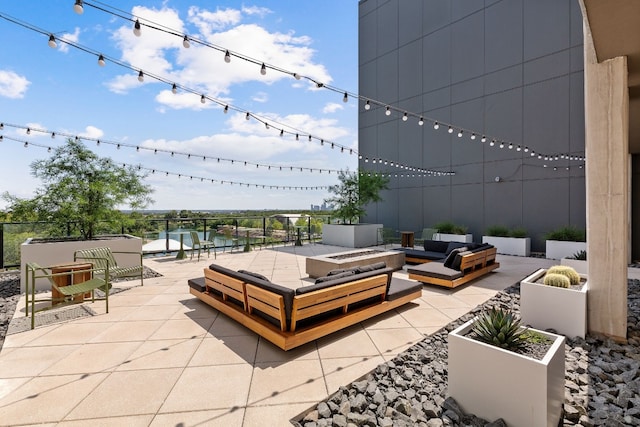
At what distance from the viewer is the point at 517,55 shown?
410 inches

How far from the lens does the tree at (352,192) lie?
12508 mm

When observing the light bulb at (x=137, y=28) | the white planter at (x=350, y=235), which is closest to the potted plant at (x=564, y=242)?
the white planter at (x=350, y=235)

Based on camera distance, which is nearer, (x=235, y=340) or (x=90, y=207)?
(x=235, y=340)

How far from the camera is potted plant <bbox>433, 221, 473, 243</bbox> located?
1080 centimetres

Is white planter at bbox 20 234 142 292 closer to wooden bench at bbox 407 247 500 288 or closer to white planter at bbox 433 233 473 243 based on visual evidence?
wooden bench at bbox 407 247 500 288

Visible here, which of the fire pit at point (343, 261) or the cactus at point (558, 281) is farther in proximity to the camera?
the fire pit at point (343, 261)

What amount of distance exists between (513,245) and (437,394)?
904 centimetres

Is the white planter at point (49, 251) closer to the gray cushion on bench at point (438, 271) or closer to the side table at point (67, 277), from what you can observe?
the side table at point (67, 277)

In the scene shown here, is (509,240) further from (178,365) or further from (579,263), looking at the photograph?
(178,365)

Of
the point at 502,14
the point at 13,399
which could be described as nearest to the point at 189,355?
the point at 13,399

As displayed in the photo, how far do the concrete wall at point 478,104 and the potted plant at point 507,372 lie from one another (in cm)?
945

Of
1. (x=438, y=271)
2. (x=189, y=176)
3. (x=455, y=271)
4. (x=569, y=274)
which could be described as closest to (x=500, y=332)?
(x=569, y=274)

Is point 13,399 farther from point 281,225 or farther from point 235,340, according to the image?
point 281,225

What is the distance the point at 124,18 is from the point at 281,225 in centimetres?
973
